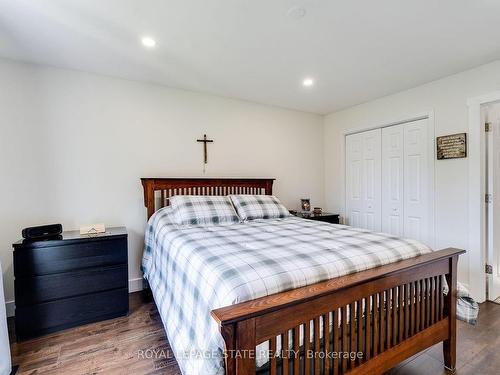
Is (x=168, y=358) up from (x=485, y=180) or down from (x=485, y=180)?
down

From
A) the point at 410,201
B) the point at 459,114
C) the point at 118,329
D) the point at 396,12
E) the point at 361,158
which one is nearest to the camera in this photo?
the point at 396,12

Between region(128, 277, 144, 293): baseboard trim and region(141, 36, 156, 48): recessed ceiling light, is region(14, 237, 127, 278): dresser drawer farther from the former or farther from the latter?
region(141, 36, 156, 48): recessed ceiling light

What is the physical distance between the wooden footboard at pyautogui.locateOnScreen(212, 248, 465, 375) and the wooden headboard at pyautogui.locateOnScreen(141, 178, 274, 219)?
217 centimetres

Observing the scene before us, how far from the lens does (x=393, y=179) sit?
3424 mm

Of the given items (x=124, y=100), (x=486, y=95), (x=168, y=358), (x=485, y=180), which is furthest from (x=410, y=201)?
(x=124, y=100)

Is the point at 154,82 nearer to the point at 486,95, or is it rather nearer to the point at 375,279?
the point at 375,279

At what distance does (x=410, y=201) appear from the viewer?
3238mm

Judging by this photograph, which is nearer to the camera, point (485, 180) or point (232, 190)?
point (485, 180)

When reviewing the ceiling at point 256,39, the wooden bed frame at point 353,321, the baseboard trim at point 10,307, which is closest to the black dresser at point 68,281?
the baseboard trim at point 10,307

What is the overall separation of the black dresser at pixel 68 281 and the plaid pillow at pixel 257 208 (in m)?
1.18

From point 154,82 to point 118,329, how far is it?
2.51 m

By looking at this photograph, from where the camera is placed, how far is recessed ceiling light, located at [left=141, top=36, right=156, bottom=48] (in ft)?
6.80

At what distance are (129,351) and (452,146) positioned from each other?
3.55 metres

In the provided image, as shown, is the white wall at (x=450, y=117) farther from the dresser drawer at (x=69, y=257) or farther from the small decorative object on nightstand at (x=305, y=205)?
the dresser drawer at (x=69, y=257)
